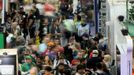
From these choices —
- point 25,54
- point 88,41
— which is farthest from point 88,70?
point 88,41

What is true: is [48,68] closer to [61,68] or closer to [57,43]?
[61,68]

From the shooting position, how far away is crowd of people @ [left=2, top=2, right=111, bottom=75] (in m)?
10.2

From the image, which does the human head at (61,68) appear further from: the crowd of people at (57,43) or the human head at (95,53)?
the human head at (95,53)

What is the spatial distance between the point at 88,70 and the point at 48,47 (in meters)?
2.20

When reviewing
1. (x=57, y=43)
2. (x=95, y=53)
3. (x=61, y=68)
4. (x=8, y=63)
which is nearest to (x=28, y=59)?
(x=61, y=68)

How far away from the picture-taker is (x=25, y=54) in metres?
11.5

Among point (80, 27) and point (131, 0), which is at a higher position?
point (131, 0)

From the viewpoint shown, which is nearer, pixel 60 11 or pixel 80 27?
pixel 80 27

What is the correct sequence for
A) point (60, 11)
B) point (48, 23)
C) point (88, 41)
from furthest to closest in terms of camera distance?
point (60, 11), point (48, 23), point (88, 41)

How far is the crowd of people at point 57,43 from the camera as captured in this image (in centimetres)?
1022

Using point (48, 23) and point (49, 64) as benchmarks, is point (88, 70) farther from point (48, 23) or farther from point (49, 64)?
point (48, 23)

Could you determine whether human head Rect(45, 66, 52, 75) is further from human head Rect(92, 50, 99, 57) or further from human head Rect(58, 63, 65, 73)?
human head Rect(92, 50, 99, 57)

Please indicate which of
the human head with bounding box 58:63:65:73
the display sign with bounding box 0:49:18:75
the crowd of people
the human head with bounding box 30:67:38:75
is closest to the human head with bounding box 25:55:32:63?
the crowd of people

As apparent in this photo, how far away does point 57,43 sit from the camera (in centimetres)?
1259
